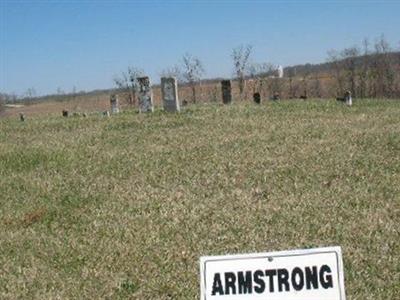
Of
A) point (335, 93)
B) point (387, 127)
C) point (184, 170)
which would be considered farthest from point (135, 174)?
point (335, 93)

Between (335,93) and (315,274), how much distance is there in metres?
61.6

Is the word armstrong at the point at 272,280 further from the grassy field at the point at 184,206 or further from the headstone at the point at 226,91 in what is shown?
the headstone at the point at 226,91

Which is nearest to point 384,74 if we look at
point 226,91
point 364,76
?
point 364,76

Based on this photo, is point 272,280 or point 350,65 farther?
point 350,65

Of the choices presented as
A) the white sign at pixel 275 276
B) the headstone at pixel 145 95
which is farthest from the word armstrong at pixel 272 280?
the headstone at pixel 145 95

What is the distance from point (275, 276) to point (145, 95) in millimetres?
22638

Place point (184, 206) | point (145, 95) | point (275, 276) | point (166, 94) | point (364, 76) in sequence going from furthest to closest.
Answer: point (364, 76) < point (145, 95) < point (166, 94) < point (184, 206) < point (275, 276)

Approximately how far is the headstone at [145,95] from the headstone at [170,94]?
60.8 inches

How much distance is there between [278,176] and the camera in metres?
11.0

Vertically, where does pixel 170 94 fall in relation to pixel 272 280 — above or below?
above

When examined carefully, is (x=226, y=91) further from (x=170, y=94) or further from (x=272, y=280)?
(x=272, y=280)

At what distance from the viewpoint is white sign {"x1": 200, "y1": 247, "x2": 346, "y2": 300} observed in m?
2.61

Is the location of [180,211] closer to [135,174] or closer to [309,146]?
[135,174]

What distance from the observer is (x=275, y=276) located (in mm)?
2629
